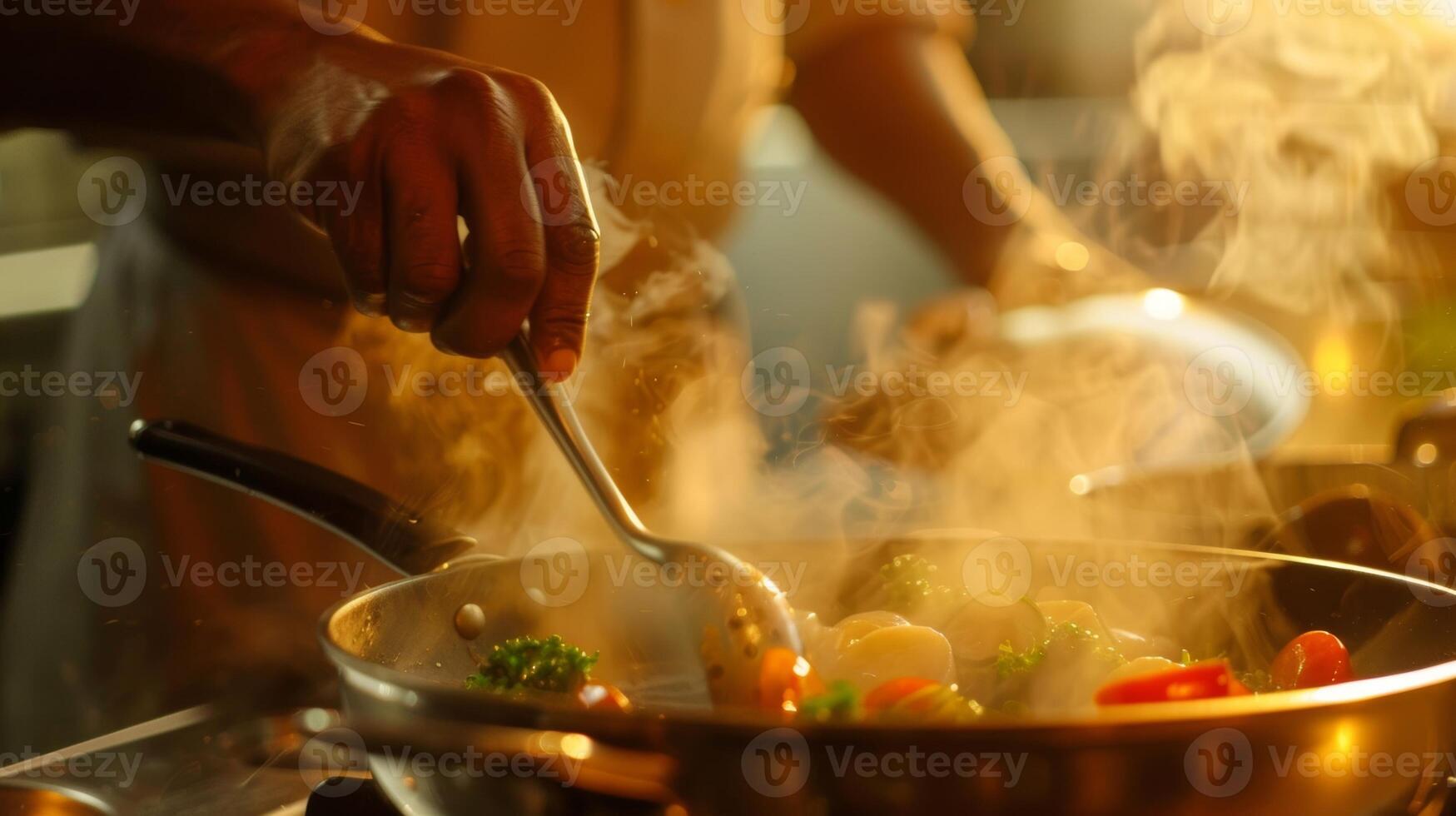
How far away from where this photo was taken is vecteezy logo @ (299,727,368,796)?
2.25 ft

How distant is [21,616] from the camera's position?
68.2 inches

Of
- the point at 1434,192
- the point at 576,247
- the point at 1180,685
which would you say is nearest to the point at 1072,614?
the point at 1180,685

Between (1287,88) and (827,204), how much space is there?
3022mm

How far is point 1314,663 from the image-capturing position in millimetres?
1047

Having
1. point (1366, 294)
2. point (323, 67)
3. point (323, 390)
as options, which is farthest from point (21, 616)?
point (1366, 294)

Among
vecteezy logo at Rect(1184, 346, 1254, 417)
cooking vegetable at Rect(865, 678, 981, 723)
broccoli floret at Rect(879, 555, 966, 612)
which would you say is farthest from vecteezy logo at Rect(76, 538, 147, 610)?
vecteezy logo at Rect(1184, 346, 1254, 417)

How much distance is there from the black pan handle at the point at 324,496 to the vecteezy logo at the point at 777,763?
0.56 metres

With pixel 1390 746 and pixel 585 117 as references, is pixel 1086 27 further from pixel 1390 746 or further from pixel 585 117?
pixel 1390 746

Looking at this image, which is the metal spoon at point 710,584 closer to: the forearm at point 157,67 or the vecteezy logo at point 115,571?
the forearm at point 157,67

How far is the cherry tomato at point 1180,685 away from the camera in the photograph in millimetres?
872

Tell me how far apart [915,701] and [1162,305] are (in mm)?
1293

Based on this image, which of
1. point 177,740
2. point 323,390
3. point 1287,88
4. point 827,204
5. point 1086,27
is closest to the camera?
point 177,740

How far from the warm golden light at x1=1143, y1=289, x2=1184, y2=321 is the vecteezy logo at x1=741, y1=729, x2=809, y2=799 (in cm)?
149

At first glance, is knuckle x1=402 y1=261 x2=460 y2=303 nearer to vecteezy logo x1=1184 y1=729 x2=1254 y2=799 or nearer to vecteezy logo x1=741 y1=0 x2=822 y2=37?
vecteezy logo x1=1184 y1=729 x2=1254 y2=799
